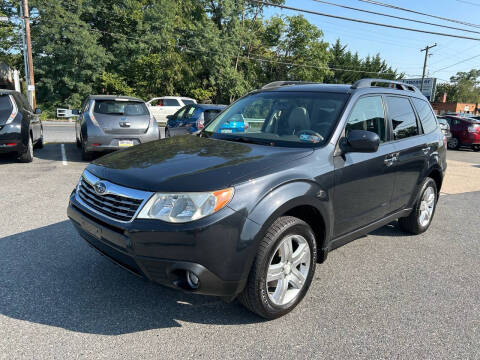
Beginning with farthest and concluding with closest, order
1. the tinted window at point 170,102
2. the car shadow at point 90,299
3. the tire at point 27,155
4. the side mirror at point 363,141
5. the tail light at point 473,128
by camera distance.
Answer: the tinted window at point 170,102 < the tail light at point 473,128 < the tire at point 27,155 < the side mirror at point 363,141 < the car shadow at point 90,299

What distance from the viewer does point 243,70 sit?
40.1m

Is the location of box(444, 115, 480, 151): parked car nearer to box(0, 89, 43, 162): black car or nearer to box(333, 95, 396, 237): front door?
box(333, 95, 396, 237): front door

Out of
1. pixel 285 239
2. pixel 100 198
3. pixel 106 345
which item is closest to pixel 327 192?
pixel 285 239

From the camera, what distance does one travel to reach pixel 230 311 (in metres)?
2.93

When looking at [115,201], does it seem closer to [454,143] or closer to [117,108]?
[117,108]

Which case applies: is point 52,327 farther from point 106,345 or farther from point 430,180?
point 430,180

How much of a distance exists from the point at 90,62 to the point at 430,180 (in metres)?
30.8

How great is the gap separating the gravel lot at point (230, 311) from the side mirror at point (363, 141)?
127 cm

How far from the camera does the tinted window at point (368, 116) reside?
3451 mm

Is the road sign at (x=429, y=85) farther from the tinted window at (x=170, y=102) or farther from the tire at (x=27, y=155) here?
the tire at (x=27, y=155)

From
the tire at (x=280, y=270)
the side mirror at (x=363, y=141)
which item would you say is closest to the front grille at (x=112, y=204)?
the tire at (x=280, y=270)

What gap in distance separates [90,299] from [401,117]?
11.9 ft

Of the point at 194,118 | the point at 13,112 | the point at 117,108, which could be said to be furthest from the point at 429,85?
the point at 13,112

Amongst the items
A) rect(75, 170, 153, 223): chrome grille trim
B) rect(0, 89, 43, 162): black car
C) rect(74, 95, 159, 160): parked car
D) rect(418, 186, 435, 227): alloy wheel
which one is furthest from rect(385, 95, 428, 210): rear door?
rect(0, 89, 43, 162): black car
